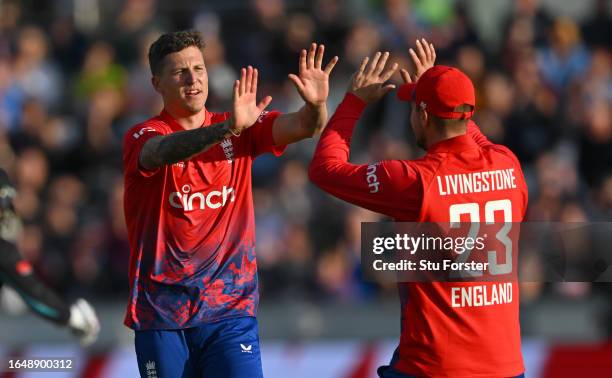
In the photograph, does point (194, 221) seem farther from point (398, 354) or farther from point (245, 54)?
point (245, 54)

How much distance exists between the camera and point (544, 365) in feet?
35.3

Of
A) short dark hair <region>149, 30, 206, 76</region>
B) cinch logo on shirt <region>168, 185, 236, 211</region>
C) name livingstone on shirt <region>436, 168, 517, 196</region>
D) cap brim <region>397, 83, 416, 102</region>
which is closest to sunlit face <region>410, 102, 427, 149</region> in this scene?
cap brim <region>397, 83, 416, 102</region>

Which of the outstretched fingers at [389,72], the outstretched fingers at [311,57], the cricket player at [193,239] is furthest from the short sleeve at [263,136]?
the outstretched fingers at [389,72]

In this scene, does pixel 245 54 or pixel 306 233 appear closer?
pixel 306 233

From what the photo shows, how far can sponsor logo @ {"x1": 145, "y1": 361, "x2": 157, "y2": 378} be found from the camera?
23.0 feet

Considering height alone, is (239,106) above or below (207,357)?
above

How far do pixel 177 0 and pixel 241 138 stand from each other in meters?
9.94

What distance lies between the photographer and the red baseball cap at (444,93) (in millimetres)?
6359

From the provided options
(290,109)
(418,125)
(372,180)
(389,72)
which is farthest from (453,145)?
(290,109)

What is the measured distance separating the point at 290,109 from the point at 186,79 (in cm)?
716

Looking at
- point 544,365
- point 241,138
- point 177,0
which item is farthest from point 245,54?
point 241,138

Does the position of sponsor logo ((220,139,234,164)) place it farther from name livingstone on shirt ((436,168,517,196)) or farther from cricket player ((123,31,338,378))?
name livingstone on shirt ((436,168,517,196))

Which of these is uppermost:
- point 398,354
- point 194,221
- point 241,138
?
point 241,138

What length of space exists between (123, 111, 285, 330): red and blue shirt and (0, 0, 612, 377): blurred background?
4.05m
